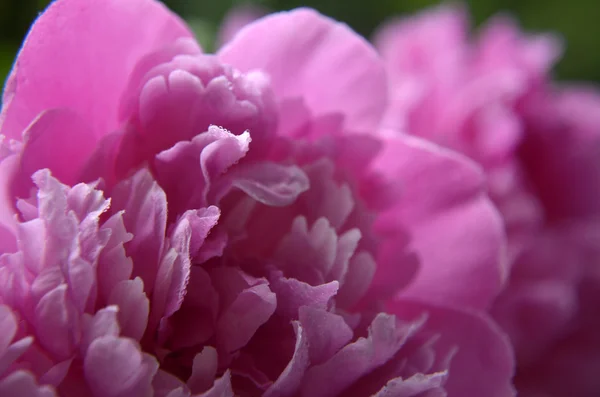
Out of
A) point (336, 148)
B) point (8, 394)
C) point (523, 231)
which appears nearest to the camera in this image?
point (8, 394)

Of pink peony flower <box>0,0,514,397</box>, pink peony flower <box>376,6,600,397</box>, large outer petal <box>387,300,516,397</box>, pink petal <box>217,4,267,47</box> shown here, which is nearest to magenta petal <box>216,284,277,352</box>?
pink peony flower <box>0,0,514,397</box>

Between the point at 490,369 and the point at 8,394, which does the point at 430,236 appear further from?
the point at 8,394

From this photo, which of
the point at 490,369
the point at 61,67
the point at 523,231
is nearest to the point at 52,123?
the point at 61,67

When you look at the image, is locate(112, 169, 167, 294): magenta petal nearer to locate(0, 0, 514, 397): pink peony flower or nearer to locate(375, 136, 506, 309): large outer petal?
locate(0, 0, 514, 397): pink peony flower

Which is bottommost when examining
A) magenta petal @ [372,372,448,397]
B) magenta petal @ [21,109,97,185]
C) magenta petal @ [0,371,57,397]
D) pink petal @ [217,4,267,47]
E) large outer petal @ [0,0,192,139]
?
magenta petal @ [372,372,448,397]

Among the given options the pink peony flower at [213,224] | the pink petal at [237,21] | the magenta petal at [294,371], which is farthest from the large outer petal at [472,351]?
the pink petal at [237,21]

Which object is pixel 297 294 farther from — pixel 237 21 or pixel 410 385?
pixel 237 21

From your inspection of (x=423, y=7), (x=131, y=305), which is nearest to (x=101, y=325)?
(x=131, y=305)
